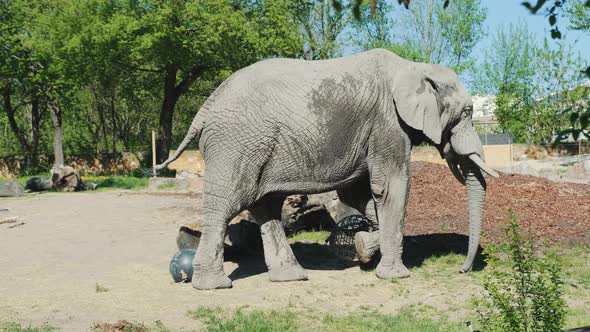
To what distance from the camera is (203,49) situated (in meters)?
30.0

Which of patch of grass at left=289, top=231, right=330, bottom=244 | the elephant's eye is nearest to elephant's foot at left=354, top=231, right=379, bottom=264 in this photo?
the elephant's eye

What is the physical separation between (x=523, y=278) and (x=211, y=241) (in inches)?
183

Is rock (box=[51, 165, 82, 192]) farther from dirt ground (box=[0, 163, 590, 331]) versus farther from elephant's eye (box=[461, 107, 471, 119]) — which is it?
elephant's eye (box=[461, 107, 471, 119])

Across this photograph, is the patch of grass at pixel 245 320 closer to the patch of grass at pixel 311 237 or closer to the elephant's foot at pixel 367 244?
the elephant's foot at pixel 367 244

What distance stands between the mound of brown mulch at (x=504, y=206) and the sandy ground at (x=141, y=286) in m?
3.31

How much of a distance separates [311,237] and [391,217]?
3642mm

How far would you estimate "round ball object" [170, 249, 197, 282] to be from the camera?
8836 mm

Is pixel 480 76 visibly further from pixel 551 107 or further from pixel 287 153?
pixel 287 153

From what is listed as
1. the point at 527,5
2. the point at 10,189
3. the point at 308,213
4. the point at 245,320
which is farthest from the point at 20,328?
the point at 10,189

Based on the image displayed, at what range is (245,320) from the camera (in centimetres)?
695

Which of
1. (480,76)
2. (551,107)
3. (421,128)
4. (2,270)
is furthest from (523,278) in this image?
(480,76)

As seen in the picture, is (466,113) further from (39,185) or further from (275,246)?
(39,185)

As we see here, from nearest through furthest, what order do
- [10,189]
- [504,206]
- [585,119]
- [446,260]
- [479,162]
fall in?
[585,119]
[479,162]
[446,260]
[504,206]
[10,189]

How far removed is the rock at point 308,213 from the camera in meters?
12.5
